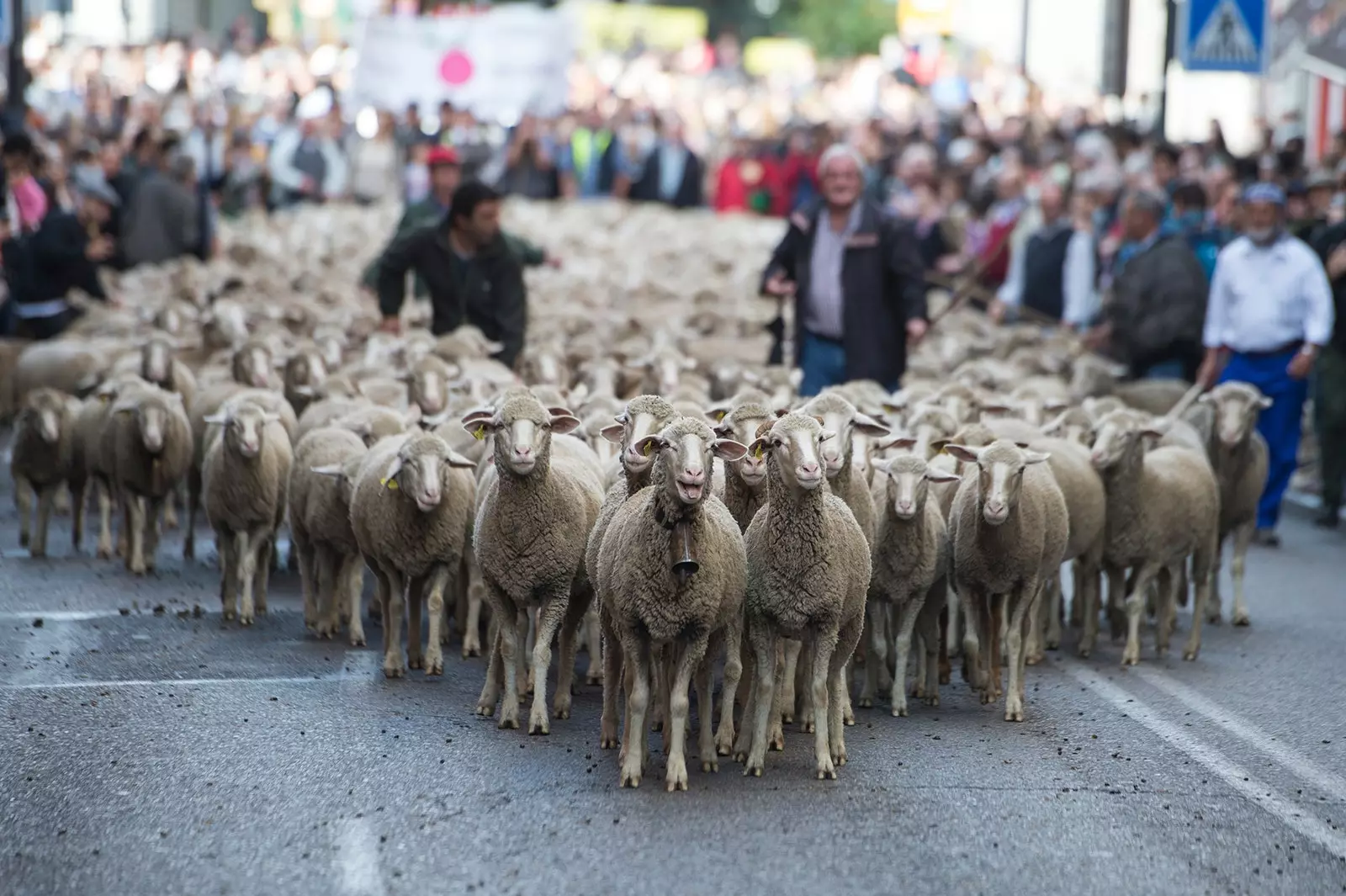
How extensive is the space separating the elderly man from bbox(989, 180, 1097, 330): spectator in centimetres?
545

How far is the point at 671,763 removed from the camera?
24.3ft

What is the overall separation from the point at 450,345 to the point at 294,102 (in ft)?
84.3

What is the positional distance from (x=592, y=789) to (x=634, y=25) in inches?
2795

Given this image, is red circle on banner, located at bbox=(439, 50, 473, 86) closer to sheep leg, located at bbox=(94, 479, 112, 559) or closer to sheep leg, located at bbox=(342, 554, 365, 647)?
sheep leg, located at bbox=(94, 479, 112, 559)

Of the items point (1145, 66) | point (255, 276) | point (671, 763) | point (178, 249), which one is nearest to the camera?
point (671, 763)

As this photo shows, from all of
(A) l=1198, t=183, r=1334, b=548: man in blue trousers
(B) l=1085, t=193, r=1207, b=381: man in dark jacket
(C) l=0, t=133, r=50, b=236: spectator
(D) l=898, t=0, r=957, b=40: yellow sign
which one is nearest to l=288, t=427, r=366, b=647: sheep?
(A) l=1198, t=183, r=1334, b=548: man in blue trousers

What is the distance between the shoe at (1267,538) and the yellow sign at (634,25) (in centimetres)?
6205

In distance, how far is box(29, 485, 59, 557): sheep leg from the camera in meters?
12.5

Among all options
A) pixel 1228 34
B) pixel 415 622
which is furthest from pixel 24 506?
pixel 1228 34

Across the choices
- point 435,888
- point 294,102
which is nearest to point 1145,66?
point 294,102

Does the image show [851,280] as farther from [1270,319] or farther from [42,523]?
[42,523]

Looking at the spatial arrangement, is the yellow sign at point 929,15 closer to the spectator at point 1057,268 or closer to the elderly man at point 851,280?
the spectator at point 1057,268

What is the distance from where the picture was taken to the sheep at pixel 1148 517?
10.3 meters

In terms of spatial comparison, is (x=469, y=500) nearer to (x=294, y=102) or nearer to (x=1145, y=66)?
(x=294, y=102)
